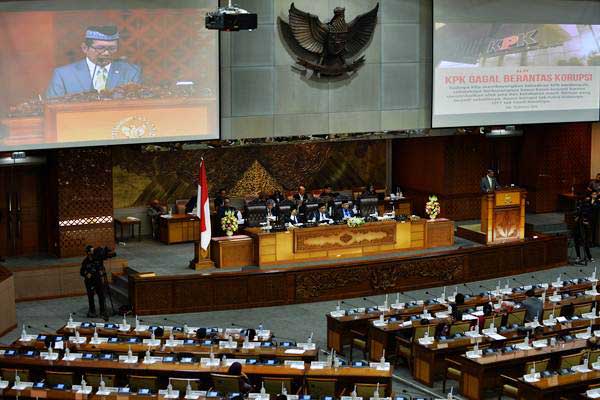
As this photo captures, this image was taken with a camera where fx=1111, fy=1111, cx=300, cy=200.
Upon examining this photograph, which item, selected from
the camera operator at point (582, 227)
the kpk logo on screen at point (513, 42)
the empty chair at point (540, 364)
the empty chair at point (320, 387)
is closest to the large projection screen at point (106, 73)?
the kpk logo on screen at point (513, 42)

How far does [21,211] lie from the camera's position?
25.5m

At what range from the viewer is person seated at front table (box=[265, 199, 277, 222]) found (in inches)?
991

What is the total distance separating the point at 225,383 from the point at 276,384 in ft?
2.40

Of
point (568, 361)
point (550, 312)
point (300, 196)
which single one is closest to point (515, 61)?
point (300, 196)

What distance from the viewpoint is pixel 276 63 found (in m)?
24.9

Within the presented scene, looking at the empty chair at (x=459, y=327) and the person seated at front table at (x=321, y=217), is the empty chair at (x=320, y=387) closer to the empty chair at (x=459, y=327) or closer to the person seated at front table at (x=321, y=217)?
the empty chair at (x=459, y=327)

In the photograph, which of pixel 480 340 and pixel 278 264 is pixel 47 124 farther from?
pixel 480 340

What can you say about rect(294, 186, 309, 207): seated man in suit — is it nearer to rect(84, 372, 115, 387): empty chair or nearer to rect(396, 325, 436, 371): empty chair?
rect(396, 325, 436, 371): empty chair

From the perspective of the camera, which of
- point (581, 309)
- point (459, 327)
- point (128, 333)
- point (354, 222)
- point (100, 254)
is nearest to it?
point (128, 333)

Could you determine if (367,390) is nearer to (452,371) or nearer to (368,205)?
(452,371)

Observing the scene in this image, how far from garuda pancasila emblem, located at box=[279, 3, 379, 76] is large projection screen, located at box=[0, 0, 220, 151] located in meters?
2.00

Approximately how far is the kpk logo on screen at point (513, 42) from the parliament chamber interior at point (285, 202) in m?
0.05

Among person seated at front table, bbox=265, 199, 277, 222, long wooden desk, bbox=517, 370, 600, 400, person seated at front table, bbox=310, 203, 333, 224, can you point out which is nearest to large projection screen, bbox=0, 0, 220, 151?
person seated at front table, bbox=265, 199, 277, 222

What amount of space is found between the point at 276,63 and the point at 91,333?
28.8 feet
